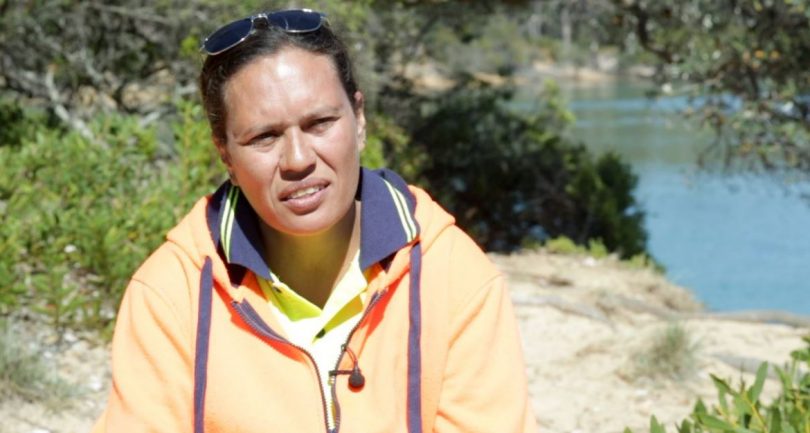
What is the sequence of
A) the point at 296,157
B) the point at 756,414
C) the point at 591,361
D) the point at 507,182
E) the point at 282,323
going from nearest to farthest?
the point at 296,157, the point at 282,323, the point at 756,414, the point at 591,361, the point at 507,182

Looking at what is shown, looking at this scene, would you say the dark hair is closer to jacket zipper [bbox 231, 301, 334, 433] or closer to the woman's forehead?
the woman's forehead

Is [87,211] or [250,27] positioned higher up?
[250,27]

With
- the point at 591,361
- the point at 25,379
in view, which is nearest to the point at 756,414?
the point at 591,361

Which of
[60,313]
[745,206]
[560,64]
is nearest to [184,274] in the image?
[60,313]

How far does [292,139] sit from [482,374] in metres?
0.54

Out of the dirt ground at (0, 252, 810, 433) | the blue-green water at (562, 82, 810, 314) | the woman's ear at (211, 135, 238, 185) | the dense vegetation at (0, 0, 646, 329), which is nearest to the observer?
the woman's ear at (211, 135, 238, 185)

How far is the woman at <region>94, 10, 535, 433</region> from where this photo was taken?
2.11m

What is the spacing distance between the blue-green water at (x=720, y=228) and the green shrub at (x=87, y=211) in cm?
437

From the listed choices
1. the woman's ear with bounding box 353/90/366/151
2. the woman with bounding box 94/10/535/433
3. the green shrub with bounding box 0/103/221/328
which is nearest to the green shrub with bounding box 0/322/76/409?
the green shrub with bounding box 0/103/221/328

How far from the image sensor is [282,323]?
2.22 m

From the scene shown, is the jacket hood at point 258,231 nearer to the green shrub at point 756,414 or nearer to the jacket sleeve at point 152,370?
the jacket sleeve at point 152,370

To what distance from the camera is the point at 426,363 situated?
2141mm

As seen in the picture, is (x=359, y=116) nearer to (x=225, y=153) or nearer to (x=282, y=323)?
(x=225, y=153)

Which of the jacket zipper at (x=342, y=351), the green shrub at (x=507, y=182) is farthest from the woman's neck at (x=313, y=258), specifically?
the green shrub at (x=507, y=182)
